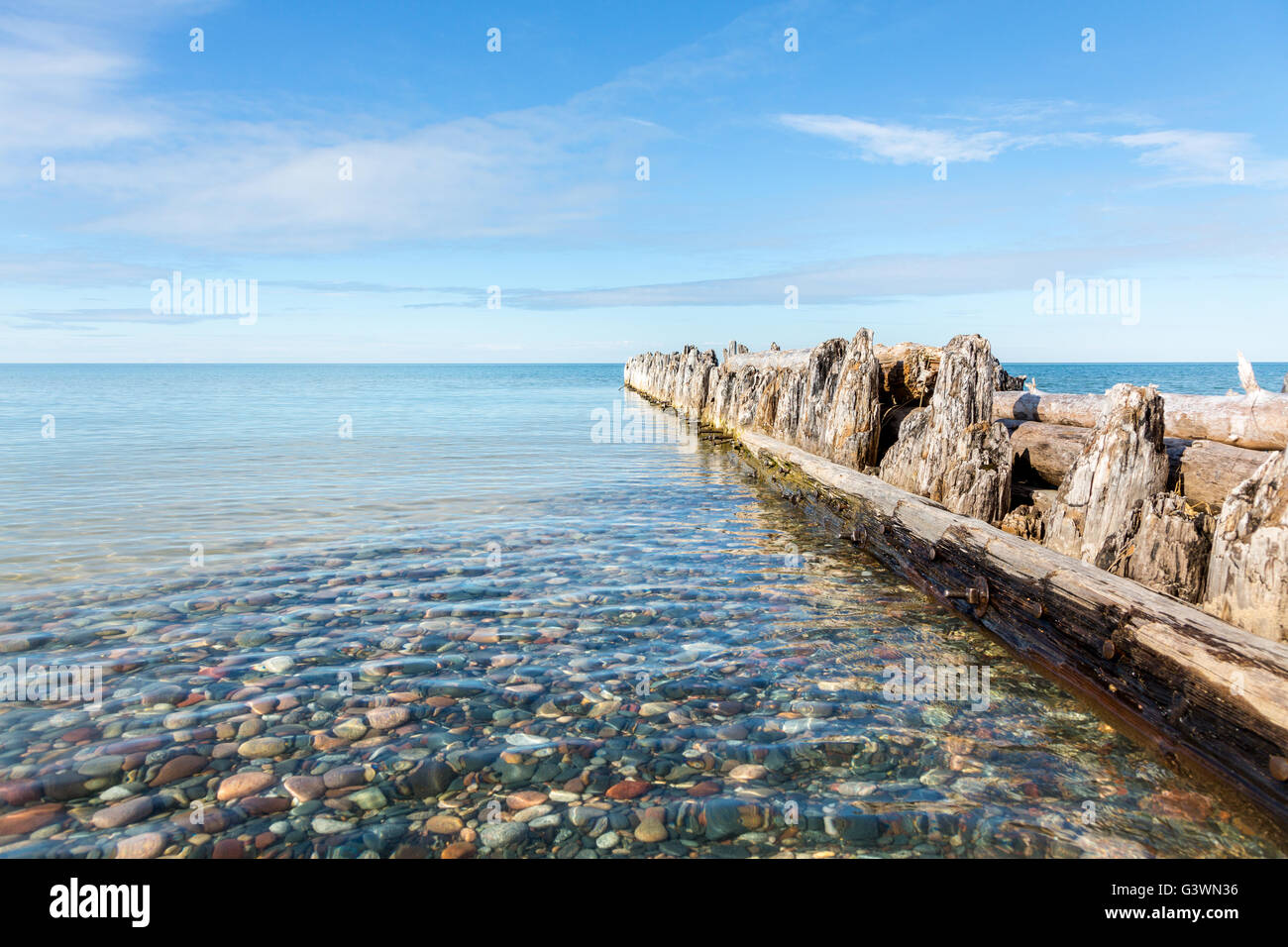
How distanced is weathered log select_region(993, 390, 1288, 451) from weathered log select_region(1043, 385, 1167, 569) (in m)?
0.80

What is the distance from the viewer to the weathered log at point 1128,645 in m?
3.27

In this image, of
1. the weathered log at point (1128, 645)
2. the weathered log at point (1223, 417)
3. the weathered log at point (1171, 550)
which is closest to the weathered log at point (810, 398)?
the weathered log at point (1223, 417)

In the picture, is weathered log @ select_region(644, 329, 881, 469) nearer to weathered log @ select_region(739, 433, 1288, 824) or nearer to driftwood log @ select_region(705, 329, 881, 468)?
driftwood log @ select_region(705, 329, 881, 468)

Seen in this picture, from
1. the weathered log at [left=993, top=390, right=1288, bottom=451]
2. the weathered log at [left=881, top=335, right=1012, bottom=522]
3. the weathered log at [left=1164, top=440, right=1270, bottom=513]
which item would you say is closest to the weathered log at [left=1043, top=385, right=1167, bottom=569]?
the weathered log at [left=1164, top=440, right=1270, bottom=513]

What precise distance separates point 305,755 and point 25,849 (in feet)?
3.69

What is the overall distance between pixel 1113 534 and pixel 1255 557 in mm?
1270

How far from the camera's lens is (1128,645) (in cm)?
404

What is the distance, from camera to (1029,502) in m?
7.32

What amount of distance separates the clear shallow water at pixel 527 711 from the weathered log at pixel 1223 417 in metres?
2.49

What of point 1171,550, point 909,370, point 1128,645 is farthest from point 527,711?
point 909,370

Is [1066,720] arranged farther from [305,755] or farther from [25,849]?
[25,849]

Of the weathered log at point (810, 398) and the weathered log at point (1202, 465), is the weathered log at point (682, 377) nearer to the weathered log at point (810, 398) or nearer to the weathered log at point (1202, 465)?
the weathered log at point (810, 398)

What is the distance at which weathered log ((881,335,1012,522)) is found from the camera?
6766 mm

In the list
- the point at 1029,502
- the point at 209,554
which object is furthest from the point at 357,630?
the point at 1029,502
